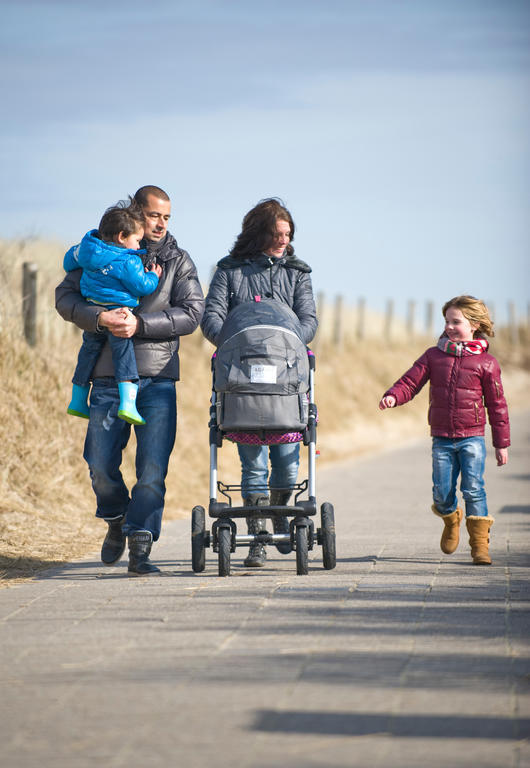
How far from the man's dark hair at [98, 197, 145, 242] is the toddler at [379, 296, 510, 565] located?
1.96 metres

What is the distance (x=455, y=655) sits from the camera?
14.6ft

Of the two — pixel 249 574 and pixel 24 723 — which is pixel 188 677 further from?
pixel 249 574

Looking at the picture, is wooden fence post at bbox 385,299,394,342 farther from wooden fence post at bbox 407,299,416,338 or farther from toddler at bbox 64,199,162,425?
toddler at bbox 64,199,162,425

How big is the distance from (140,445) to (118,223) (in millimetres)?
1314

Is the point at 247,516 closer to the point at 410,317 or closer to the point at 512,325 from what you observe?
the point at 410,317

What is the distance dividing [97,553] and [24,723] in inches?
→ 171

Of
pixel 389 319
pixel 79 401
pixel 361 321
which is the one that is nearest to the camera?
pixel 79 401

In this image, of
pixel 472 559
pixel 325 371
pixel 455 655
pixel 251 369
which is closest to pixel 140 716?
pixel 455 655

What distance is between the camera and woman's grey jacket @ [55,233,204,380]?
21.9ft

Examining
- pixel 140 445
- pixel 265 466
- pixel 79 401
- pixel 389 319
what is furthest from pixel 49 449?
pixel 389 319

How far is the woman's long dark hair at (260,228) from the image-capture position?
7.12 meters

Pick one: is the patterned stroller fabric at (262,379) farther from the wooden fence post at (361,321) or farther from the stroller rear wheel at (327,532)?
the wooden fence post at (361,321)

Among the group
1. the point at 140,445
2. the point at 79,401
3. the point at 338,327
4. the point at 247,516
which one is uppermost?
the point at 338,327

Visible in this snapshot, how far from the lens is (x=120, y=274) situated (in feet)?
21.3
